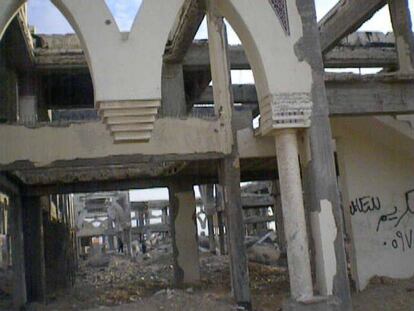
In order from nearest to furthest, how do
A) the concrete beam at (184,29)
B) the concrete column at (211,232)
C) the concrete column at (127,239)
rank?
the concrete beam at (184,29), the concrete column at (211,232), the concrete column at (127,239)

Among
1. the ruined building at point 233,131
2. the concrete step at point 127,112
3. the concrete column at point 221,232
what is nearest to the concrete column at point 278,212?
the concrete column at point 221,232

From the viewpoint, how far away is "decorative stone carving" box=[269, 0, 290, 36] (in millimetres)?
8539

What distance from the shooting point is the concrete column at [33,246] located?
556 inches

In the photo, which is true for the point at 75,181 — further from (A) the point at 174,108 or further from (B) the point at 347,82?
(B) the point at 347,82

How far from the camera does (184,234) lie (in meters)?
14.9

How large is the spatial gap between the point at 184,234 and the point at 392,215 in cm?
541

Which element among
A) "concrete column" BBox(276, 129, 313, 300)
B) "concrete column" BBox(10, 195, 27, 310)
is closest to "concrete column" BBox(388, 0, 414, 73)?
"concrete column" BBox(276, 129, 313, 300)

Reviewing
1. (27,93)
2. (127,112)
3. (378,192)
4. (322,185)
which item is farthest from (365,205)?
(27,93)

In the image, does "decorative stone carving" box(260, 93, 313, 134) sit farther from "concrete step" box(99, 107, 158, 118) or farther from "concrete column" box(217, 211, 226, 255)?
"concrete column" box(217, 211, 226, 255)

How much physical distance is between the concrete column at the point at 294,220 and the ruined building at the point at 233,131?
18 millimetres

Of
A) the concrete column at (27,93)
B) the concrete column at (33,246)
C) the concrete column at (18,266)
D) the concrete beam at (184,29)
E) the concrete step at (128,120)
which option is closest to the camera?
the concrete step at (128,120)

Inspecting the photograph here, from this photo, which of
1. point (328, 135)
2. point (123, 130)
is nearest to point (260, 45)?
point (328, 135)

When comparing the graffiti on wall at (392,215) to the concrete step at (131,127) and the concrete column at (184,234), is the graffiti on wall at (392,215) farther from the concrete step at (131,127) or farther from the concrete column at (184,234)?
the concrete step at (131,127)

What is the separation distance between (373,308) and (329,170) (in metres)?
3.03
